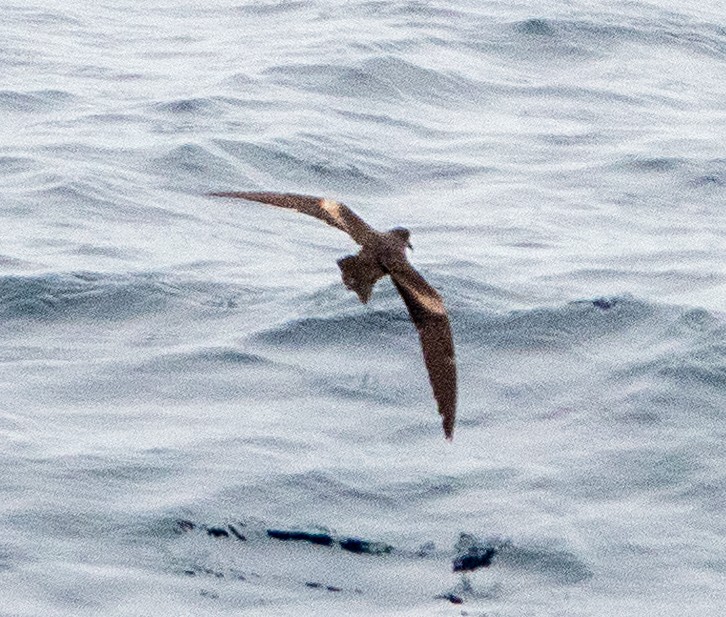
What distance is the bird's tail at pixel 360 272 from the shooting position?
6.97 m

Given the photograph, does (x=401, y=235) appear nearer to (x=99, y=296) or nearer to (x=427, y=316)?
(x=427, y=316)

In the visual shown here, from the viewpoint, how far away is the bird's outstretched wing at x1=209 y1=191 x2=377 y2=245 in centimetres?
707

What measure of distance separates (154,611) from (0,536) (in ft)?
3.14

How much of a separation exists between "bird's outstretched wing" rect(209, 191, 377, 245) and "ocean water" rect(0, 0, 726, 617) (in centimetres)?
164

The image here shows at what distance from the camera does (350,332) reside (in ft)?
37.2

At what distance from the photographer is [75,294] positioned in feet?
37.7

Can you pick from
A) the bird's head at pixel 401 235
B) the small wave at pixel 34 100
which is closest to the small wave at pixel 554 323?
the bird's head at pixel 401 235

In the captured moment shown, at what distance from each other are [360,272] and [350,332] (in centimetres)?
426

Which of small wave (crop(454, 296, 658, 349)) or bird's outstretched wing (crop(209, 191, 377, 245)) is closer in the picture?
bird's outstretched wing (crop(209, 191, 377, 245))

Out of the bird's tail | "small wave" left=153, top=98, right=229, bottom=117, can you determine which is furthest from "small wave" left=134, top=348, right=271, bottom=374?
"small wave" left=153, top=98, right=229, bottom=117

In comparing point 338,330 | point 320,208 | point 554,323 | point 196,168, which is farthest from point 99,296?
point 320,208

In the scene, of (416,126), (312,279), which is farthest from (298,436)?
(416,126)

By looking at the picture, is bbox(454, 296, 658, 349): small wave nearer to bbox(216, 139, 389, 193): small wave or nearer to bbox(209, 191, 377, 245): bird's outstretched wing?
bbox(216, 139, 389, 193): small wave

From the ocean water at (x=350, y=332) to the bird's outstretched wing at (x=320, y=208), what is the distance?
164 cm
